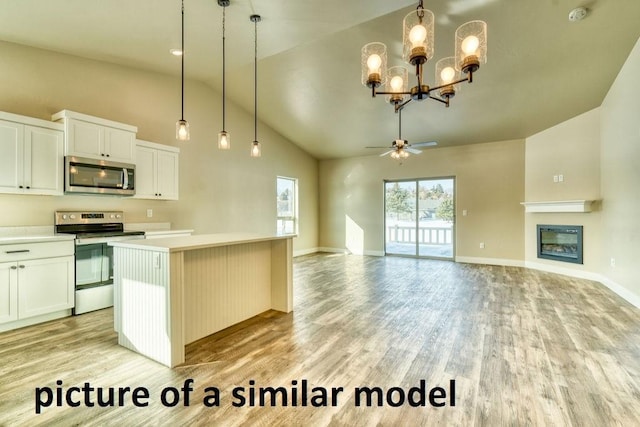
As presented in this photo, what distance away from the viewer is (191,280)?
265 cm

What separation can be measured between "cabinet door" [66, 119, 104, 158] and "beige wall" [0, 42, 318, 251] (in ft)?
1.55

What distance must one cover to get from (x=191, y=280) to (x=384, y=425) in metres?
1.91

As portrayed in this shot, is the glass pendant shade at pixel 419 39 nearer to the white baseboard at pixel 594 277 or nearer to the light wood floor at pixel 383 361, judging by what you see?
the light wood floor at pixel 383 361

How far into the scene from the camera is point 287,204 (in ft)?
25.5

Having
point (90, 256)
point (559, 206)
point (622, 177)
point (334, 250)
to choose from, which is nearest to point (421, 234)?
point (334, 250)

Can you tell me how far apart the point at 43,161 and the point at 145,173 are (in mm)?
1126

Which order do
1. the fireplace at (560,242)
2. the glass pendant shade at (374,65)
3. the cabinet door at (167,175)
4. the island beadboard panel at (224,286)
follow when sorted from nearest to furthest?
the glass pendant shade at (374,65)
the island beadboard panel at (224,286)
the cabinet door at (167,175)
the fireplace at (560,242)

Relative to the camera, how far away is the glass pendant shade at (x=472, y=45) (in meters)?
2.18

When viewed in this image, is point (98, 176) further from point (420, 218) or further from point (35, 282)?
point (420, 218)

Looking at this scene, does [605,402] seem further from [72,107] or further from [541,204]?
[72,107]

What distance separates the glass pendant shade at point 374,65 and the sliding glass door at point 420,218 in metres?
5.22

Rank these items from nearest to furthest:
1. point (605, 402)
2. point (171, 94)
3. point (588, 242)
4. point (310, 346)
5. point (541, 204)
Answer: point (605, 402) → point (310, 346) → point (171, 94) → point (588, 242) → point (541, 204)

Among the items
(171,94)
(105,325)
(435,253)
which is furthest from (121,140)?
(435,253)

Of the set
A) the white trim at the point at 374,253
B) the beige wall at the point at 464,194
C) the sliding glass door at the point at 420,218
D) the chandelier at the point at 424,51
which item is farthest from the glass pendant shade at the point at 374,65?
the white trim at the point at 374,253
